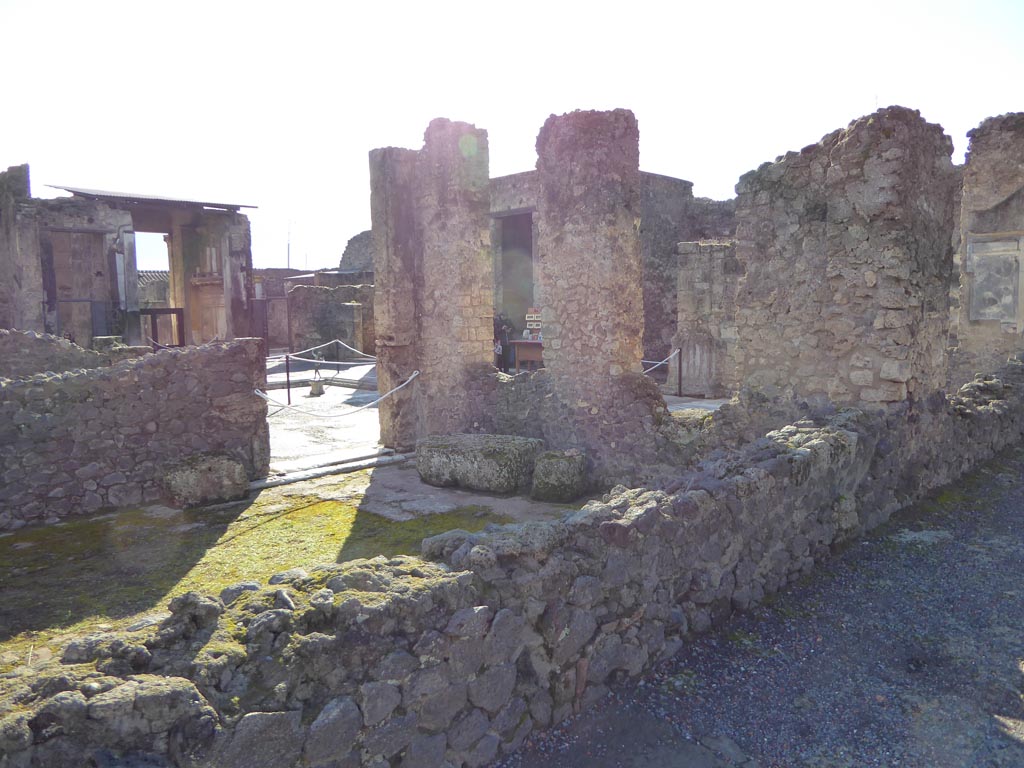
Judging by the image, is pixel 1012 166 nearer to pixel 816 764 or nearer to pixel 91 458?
pixel 816 764

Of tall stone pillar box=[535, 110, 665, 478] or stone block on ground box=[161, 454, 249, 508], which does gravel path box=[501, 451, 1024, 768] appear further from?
stone block on ground box=[161, 454, 249, 508]

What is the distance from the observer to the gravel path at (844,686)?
2.76 meters

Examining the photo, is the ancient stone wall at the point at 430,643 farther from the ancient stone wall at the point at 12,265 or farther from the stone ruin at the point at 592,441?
the ancient stone wall at the point at 12,265

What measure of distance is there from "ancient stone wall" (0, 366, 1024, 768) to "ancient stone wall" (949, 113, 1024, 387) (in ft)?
23.5

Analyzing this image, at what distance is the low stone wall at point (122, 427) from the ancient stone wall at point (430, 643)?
4.46 m

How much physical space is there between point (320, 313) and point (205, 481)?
15463 millimetres

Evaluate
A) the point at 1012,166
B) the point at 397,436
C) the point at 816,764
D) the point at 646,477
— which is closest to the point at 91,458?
the point at 397,436

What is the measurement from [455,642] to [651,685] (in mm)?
1082

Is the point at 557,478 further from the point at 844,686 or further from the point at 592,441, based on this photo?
the point at 844,686

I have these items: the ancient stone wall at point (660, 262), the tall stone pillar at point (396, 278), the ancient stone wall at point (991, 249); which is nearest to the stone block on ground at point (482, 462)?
the tall stone pillar at point (396, 278)

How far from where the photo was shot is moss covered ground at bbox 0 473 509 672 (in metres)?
4.39

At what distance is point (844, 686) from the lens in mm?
3186

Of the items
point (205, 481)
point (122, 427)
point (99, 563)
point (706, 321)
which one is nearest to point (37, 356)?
point (122, 427)

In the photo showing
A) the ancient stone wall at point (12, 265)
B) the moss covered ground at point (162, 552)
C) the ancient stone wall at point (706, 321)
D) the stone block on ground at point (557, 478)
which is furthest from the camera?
the ancient stone wall at point (12, 265)
